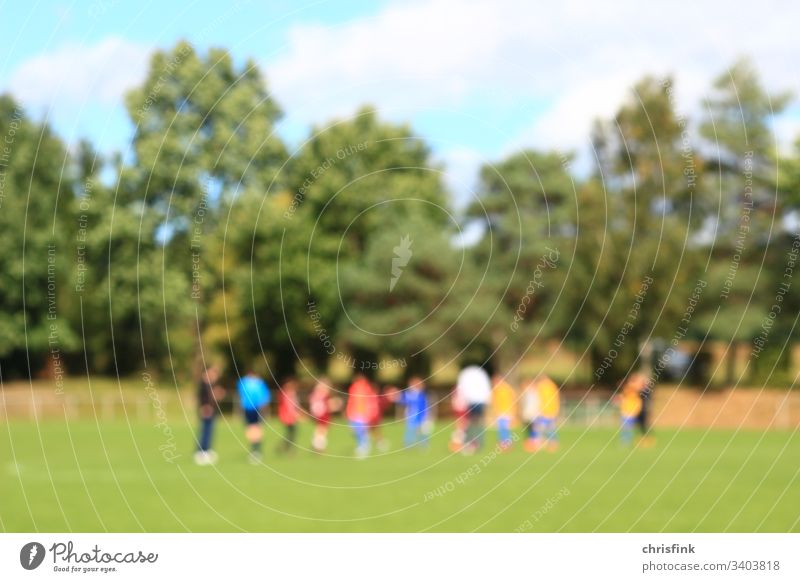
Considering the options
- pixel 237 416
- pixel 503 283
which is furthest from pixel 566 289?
pixel 237 416

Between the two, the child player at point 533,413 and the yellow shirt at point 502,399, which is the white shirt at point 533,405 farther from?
the yellow shirt at point 502,399

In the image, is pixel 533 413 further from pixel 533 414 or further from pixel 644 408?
pixel 644 408

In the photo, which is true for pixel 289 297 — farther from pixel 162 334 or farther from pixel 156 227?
pixel 156 227

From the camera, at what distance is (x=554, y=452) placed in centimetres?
3145

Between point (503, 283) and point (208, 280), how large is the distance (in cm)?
1416

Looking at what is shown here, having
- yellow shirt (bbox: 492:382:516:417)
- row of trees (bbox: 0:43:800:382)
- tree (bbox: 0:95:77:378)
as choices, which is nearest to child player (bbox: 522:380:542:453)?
yellow shirt (bbox: 492:382:516:417)

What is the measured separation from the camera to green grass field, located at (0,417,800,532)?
1608 cm

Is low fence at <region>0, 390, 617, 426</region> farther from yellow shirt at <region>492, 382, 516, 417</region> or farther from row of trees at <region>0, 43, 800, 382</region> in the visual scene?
yellow shirt at <region>492, 382, 516, 417</region>

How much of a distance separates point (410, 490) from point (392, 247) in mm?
38999

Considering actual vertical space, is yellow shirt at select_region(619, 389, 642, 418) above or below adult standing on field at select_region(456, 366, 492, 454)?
below

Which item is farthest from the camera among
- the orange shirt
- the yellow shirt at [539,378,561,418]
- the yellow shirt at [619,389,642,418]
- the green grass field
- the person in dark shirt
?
the yellow shirt at [619,389,642,418]

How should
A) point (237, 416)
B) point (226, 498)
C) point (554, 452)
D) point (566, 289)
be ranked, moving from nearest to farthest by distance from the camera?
1. point (226, 498)
2. point (554, 452)
3. point (566, 289)
4. point (237, 416)

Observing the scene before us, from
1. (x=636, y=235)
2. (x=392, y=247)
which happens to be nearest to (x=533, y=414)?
(x=636, y=235)

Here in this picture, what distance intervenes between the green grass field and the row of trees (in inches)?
559
